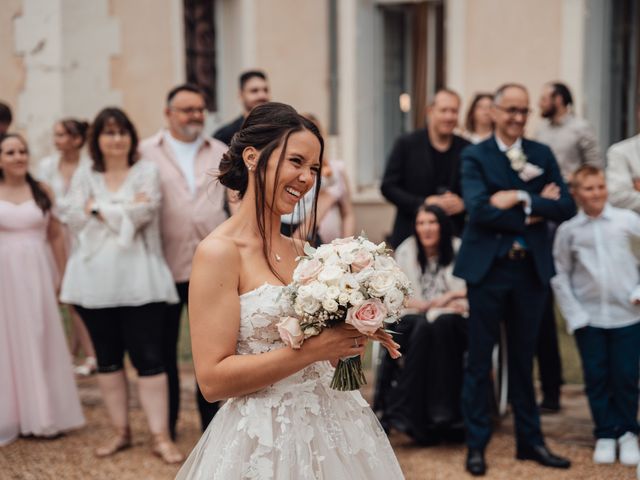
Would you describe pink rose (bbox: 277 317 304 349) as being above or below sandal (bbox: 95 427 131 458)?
above

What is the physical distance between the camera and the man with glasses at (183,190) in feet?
19.6

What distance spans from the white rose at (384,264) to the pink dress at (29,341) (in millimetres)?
4067

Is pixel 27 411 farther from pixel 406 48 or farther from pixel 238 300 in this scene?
pixel 406 48

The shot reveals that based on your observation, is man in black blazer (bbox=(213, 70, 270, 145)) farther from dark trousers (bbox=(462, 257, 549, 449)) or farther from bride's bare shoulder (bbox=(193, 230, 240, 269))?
bride's bare shoulder (bbox=(193, 230, 240, 269))

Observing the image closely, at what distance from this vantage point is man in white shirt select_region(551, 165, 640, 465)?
18.8 ft

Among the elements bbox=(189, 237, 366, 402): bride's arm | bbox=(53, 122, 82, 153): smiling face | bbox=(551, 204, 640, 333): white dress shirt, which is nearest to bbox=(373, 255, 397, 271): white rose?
bbox=(189, 237, 366, 402): bride's arm

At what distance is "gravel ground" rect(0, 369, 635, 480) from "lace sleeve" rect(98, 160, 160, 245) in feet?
4.49

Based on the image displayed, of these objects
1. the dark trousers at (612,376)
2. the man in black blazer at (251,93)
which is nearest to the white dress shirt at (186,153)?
the man in black blazer at (251,93)

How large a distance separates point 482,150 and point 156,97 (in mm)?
6778

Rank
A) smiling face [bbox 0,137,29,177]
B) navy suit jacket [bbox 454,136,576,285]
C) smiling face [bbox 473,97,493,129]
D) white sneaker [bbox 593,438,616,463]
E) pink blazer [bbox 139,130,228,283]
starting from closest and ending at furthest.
Result: navy suit jacket [bbox 454,136,576,285], white sneaker [bbox 593,438,616,463], pink blazer [bbox 139,130,228,283], smiling face [bbox 0,137,29,177], smiling face [bbox 473,97,493,129]

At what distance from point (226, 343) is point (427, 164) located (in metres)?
4.35

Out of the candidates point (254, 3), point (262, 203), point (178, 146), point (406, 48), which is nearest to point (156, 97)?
point (254, 3)

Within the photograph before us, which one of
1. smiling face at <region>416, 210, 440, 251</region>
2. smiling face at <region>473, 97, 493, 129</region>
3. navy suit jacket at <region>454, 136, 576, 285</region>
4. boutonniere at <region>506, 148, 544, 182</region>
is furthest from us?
smiling face at <region>473, 97, 493, 129</region>

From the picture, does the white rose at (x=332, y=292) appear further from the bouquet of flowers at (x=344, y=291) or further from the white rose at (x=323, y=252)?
the white rose at (x=323, y=252)
